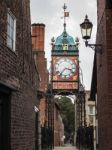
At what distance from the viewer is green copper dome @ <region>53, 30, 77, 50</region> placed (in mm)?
40156

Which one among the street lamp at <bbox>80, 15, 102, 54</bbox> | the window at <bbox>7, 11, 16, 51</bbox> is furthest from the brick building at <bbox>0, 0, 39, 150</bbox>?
the street lamp at <bbox>80, 15, 102, 54</bbox>

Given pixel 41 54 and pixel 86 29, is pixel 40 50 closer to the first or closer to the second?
pixel 41 54

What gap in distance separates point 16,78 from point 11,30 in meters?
1.54

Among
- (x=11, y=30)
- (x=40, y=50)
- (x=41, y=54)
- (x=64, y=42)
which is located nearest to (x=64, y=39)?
(x=64, y=42)

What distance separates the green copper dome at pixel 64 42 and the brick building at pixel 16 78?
19810 millimetres

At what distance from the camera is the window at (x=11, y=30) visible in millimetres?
15102

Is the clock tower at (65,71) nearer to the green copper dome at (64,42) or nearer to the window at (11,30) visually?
the green copper dome at (64,42)

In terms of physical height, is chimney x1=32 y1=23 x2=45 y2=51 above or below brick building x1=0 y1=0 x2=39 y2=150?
above

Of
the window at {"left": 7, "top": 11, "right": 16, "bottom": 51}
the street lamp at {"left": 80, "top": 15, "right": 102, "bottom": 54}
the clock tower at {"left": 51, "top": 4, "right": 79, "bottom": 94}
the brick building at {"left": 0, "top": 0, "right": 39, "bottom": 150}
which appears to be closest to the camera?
the brick building at {"left": 0, "top": 0, "right": 39, "bottom": 150}

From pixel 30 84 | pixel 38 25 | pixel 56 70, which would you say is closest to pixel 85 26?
pixel 30 84

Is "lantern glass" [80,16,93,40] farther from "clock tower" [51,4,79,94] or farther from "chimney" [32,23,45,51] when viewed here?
"chimney" [32,23,45,51]

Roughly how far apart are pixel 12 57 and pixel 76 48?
2502 centimetres

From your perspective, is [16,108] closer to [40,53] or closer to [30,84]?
[30,84]

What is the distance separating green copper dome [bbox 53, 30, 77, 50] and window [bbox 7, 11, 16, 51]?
79.1ft
